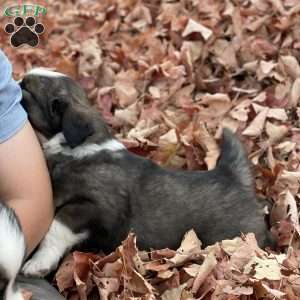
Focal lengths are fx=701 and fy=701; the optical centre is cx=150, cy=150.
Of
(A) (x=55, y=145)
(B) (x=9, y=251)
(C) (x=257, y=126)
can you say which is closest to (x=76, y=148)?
(A) (x=55, y=145)

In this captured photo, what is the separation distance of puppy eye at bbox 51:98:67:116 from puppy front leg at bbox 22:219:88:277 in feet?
1.63

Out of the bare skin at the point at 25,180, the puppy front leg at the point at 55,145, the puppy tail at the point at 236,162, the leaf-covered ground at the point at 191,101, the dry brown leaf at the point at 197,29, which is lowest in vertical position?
the leaf-covered ground at the point at 191,101

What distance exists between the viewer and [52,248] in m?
2.96

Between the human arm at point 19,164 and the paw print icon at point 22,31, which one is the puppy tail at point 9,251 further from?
the paw print icon at point 22,31

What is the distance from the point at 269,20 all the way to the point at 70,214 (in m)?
2.13

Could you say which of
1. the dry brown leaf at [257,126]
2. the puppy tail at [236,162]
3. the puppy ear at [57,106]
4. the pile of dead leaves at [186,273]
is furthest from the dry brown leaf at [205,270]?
the dry brown leaf at [257,126]

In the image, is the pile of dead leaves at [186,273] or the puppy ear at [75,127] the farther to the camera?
the puppy ear at [75,127]

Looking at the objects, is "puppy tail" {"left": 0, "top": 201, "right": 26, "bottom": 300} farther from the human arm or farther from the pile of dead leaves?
the pile of dead leaves

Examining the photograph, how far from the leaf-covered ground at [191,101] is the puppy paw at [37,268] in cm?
5

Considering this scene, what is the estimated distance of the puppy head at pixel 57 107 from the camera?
3.10 meters

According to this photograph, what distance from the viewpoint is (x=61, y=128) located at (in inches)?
124

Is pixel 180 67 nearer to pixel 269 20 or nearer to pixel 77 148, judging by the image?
pixel 269 20

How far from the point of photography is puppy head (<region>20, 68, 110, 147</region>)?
3096mm

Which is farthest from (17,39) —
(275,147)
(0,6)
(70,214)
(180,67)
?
(0,6)
